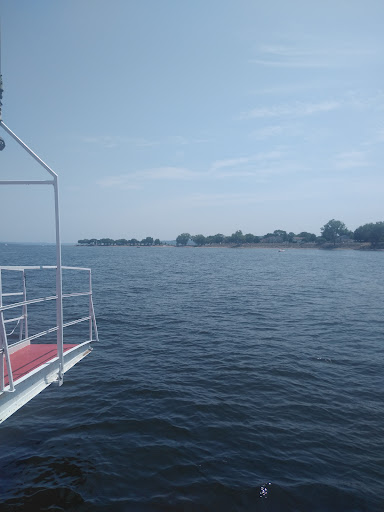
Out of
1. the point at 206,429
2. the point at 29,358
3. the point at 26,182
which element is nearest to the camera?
the point at 26,182

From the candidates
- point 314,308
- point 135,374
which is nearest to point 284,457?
point 135,374

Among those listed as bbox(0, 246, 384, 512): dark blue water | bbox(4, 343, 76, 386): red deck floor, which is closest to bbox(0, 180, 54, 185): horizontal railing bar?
bbox(4, 343, 76, 386): red deck floor

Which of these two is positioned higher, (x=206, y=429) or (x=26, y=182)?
(x=26, y=182)

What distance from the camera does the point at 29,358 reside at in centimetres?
779

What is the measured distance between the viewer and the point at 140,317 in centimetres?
2069

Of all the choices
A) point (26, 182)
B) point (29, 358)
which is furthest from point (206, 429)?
point (26, 182)

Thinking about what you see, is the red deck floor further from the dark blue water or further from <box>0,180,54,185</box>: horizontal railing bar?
<box>0,180,54,185</box>: horizontal railing bar

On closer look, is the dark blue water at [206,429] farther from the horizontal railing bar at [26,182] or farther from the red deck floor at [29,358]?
the horizontal railing bar at [26,182]

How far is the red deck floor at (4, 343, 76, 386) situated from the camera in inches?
268

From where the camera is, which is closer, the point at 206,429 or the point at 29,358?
the point at 29,358

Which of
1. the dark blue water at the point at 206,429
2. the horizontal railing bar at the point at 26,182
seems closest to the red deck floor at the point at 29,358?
the dark blue water at the point at 206,429

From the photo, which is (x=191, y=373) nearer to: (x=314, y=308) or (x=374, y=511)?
(x=374, y=511)

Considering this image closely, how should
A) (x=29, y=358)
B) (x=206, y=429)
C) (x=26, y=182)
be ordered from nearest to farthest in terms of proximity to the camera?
(x=26, y=182) < (x=29, y=358) < (x=206, y=429)

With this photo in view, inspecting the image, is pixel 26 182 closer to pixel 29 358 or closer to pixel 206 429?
pixel 29 358
